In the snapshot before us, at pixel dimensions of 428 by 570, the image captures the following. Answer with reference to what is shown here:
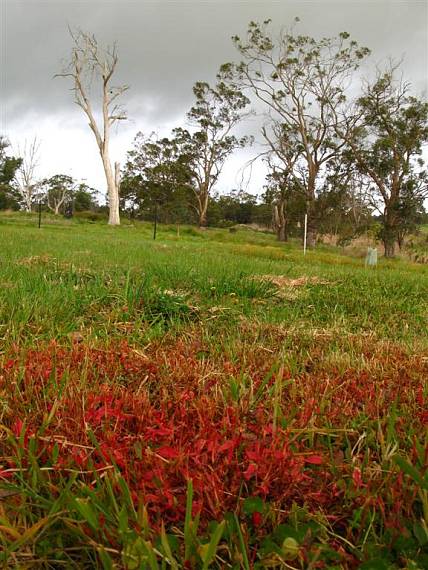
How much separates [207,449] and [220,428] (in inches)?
6.6

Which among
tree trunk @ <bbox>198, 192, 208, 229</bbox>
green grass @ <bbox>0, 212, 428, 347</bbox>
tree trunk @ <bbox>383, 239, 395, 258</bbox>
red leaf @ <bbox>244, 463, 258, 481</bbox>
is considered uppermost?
tree trunk @ <bbox>198, 192, 208, 229</bbox>

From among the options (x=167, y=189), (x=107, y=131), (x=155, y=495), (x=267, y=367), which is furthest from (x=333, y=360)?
(x=167, y=189)

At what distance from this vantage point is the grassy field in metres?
0.79

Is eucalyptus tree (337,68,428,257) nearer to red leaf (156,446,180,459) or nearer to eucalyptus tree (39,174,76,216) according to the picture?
red leaf (156,446,180,459)

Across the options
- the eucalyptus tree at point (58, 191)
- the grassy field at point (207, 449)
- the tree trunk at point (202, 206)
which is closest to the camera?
the grassy field at point (207, 449)

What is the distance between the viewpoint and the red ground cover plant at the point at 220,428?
3.00 ft

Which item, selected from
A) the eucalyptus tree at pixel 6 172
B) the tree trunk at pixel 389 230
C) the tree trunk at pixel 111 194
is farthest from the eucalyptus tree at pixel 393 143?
the eucalyptus tree at pixel 6 172

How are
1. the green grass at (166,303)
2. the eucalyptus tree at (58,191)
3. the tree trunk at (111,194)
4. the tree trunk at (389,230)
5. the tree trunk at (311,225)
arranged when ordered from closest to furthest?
the green grass at (166,303) → the tree trunk at (389,230) → the tree trunk at (311,225) → the tree trunk at (111,194) → the eucalyptus tree at (58,191)

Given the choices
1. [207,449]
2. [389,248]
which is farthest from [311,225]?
[207,449]

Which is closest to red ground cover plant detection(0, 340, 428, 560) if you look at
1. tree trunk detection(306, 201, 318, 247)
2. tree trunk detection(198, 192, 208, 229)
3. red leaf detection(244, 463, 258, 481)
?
red leaf detection(244, 463, 258, 481)

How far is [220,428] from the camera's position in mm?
1194

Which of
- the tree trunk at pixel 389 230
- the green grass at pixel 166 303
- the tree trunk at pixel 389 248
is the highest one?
the tree trunk at pixel 389 230

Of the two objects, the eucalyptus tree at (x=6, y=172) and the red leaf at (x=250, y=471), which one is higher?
the eucalyptus tree at (x=6, y=172)

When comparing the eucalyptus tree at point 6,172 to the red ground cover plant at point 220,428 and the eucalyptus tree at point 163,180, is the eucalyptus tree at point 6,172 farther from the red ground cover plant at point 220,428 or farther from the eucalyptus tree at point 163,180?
the red ground cover plant at point 220,428
